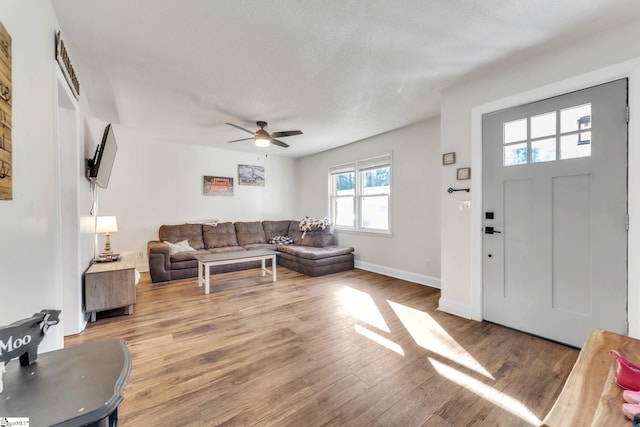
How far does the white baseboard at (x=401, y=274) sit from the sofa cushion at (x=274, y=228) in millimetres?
2106

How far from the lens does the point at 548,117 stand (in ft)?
7.95

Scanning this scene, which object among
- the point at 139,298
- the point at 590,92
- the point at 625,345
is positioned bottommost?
the point at 139,298

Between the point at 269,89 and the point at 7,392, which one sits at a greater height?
the point at 269,89

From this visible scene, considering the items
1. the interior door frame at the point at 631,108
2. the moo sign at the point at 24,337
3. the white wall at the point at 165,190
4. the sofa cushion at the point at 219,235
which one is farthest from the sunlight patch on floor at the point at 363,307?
the white wall at the point at 165,190

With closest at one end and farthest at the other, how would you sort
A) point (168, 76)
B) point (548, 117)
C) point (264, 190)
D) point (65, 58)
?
point (65, 58) → point (548, 117) → point (168, 76) → point (264, 190)

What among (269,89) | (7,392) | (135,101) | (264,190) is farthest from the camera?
(264,190)

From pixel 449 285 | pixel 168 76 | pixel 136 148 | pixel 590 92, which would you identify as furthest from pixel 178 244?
pixel 590 92

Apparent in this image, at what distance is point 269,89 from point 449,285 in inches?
122

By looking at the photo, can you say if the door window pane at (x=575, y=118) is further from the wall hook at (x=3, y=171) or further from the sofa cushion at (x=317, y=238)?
the sofa cushion at (x=317, y=238)

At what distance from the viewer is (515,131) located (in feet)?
8.58

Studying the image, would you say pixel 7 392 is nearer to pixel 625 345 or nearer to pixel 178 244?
pixel 625 345

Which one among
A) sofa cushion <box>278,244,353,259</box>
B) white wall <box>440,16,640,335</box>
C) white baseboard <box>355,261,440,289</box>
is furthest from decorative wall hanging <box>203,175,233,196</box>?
white wall <box>440,16,640,335</box>

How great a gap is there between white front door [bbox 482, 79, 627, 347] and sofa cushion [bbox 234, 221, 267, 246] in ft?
15.1

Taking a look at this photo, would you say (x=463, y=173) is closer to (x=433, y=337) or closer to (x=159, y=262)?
(x=433, y=337)
